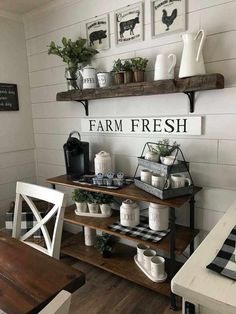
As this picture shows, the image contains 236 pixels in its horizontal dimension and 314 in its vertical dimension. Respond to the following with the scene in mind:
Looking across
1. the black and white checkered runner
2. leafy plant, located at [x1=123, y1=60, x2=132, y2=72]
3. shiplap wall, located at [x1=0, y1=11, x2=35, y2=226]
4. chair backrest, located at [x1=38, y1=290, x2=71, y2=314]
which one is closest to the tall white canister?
the black and white checkered runner

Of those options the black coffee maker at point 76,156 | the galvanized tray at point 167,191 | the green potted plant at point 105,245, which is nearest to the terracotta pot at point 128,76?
the black coffee maker at point 76,156

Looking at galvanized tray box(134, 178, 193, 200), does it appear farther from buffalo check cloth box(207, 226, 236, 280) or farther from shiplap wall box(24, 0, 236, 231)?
buffalo check cloth box(207, 226, 236, 280)

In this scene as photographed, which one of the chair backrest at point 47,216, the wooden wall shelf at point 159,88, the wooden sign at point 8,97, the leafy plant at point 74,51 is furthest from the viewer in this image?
the wooden sign at point 8,97

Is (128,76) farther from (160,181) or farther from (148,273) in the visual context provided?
(148,273)

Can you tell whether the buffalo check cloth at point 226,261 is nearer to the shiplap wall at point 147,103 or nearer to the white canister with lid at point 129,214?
the shiplap wall at point 147,103

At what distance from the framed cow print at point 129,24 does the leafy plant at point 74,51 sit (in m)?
0.26

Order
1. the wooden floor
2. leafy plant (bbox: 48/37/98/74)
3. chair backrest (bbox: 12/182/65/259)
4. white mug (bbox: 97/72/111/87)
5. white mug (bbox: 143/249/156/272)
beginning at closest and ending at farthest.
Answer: chair backrest (bbox: 12/182/65/259) < the wooden floor < white mug (bbox: 143/249/156/272) < white mug (bbox: 97/72/111/87) < leafy plant (bbox: 48/37/98/74)

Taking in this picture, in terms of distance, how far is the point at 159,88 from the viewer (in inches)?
66.9

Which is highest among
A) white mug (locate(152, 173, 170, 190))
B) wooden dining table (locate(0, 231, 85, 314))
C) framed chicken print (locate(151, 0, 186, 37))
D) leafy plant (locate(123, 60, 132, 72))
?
framed chicken print (locate(151, 0, 186, 37))

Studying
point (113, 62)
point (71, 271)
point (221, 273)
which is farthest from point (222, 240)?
point (113, 62)

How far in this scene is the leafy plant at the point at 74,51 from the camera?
2121 millimetres

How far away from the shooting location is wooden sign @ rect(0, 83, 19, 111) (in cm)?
254

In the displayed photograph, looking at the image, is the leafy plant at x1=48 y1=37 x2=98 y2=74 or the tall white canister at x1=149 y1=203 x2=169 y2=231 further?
the leafy plant at x1=48 y1=37 x2=98 y2=74

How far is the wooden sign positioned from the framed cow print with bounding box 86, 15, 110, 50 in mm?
960
